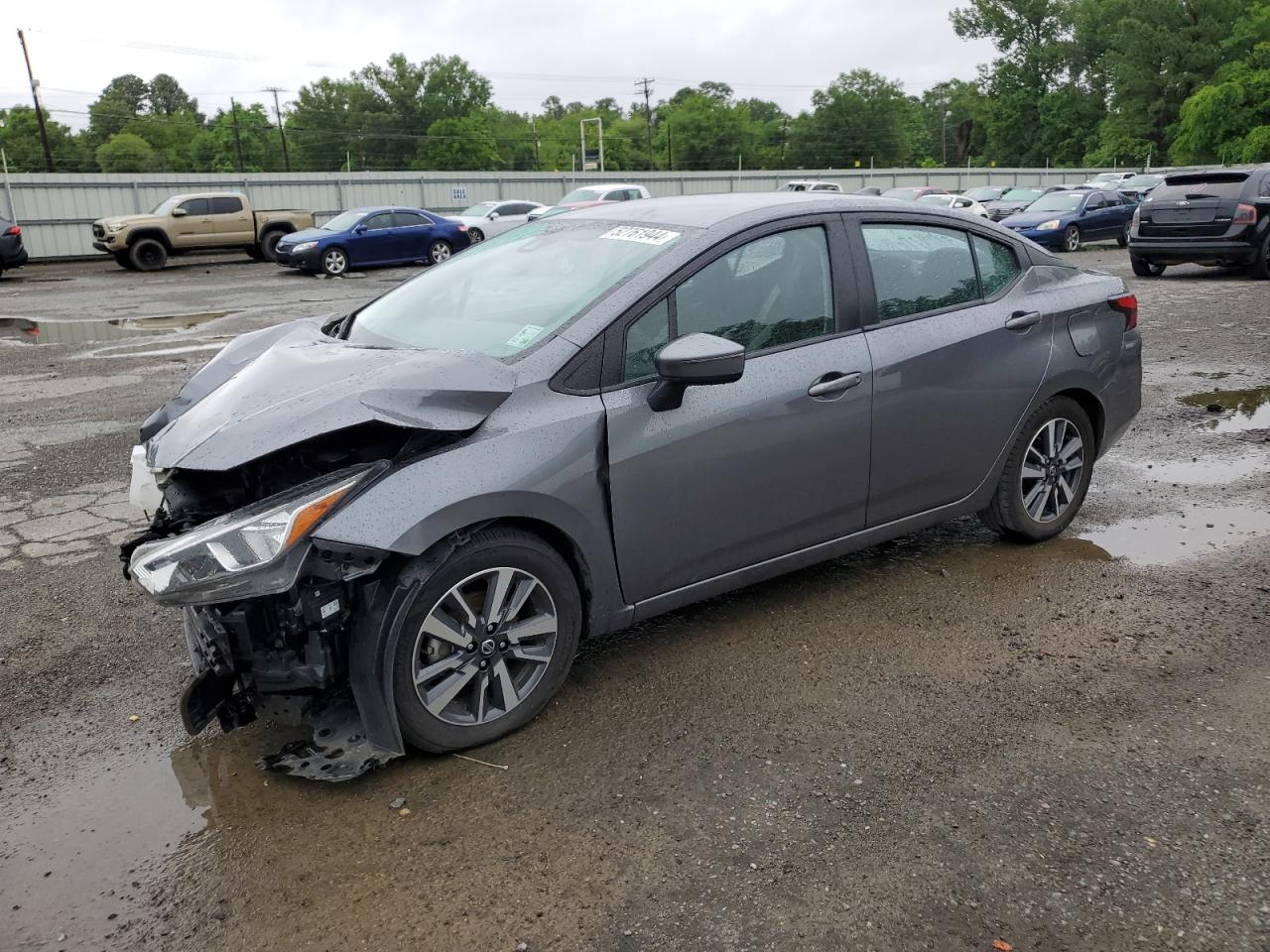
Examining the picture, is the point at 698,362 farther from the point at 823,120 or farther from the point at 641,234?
the point at 823,120

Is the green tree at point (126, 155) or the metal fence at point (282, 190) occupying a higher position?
the green tree at point (126, 155)

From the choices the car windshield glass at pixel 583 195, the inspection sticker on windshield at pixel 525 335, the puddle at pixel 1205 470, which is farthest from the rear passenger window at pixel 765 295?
the car windshield glass at pixel 583 195

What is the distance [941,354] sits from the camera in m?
4.32

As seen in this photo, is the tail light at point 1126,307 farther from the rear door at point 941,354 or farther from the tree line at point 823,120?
the tree line at point 823,120

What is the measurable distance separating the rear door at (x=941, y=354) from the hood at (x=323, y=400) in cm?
165

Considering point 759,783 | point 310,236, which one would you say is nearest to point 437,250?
point 310,236

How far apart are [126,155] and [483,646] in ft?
386

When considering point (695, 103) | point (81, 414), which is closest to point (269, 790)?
point (81, 414)

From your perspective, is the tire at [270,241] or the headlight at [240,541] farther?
the tire at [270,241]

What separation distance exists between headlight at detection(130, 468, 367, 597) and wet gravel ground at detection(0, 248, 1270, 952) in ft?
2.35

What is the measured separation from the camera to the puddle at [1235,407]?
742 cm

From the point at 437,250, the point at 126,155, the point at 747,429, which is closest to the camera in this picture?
the point at 747,429

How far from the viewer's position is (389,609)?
3.06 meters

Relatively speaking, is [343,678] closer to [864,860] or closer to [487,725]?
[487,725]
